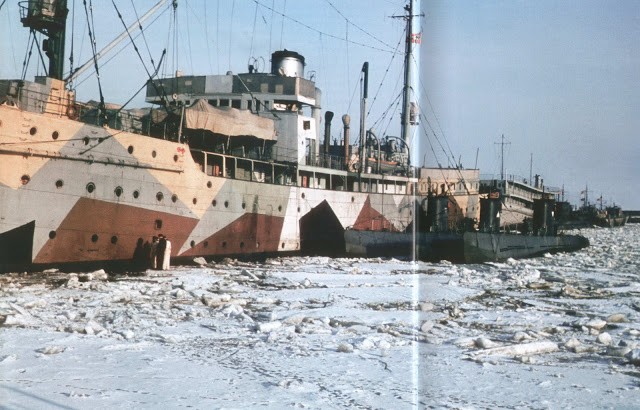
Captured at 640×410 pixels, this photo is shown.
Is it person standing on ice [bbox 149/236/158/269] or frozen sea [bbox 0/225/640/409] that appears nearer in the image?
frozen sea [bbox 0/225/640/409]

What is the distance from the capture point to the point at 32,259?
48.5ft

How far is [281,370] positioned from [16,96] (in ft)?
40.6

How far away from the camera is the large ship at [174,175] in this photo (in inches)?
582

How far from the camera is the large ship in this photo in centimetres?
1478

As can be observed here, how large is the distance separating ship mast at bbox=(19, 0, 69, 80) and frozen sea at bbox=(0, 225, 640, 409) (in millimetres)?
6770

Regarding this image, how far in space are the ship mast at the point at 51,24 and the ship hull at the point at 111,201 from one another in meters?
2.75

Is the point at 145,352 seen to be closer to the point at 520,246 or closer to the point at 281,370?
the point at 281,370

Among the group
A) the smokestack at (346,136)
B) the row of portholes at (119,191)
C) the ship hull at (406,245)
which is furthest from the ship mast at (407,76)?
the row of portholes at (119,191)

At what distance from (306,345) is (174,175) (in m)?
11.6

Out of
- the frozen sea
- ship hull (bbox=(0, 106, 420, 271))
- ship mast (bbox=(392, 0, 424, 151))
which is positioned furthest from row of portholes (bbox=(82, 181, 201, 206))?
ship mast (bbox=(392, 0, 424, 151))

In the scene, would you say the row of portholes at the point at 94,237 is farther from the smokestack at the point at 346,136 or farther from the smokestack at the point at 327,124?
the smokestack at the point at 327,124

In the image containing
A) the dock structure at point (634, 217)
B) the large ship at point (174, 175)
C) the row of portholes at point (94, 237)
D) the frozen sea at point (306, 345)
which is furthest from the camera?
the dock structure at point (634, 217)

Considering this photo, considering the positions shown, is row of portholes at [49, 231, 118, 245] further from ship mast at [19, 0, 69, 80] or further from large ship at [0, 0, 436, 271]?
ship mast at [19, 0, 69, 80]

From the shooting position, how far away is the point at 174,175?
18188 mm
